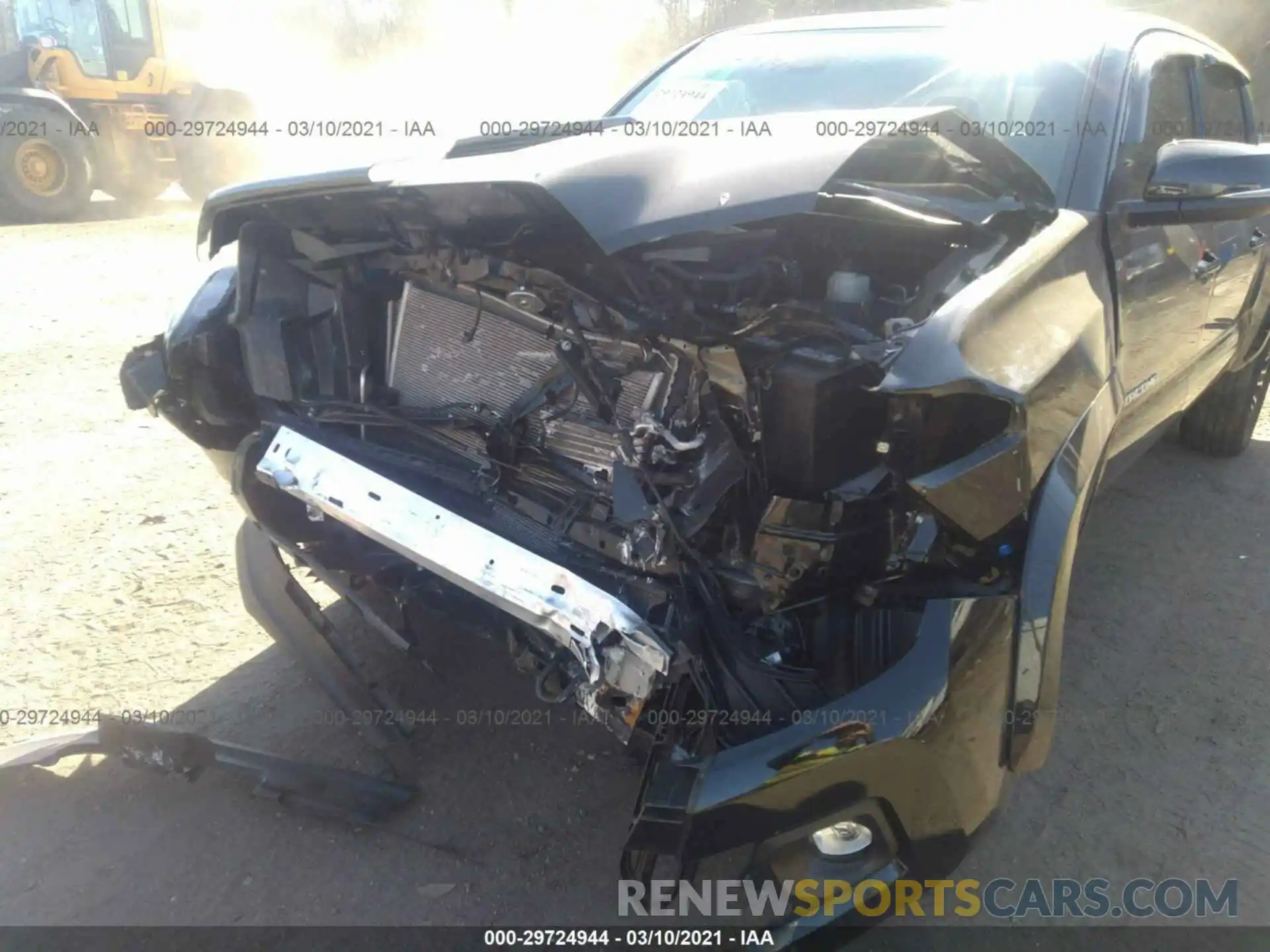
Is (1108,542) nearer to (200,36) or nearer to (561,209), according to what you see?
(561,209)

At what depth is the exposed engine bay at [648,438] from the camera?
177 centimetres

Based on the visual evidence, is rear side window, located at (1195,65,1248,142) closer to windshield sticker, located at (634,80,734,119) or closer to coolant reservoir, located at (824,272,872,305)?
windshield sticker, located at (634,80,734,119)

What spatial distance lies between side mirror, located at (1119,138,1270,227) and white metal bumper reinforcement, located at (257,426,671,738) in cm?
180

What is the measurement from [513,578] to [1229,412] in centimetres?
402

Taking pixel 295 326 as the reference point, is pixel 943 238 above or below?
above

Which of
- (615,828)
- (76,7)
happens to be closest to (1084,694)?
(615,828)

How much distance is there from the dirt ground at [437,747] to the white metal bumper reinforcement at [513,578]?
1.60ft

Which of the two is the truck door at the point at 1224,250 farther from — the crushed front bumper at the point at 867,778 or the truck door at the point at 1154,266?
the crushed front bumper at the point at 867,778

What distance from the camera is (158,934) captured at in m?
2.12

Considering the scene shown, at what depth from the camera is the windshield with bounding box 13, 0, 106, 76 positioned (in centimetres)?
1280

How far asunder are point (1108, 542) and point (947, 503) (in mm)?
2580

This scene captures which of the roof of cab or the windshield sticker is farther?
the windshield sticker

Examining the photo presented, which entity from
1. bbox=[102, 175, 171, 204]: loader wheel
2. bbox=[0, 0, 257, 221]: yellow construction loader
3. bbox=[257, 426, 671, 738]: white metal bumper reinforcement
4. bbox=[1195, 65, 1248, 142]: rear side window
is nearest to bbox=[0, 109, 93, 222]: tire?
bbox=[0, 0, 257, 221]: yellow construction loader

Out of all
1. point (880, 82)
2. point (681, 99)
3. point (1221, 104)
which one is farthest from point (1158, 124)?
point (681, 99)
